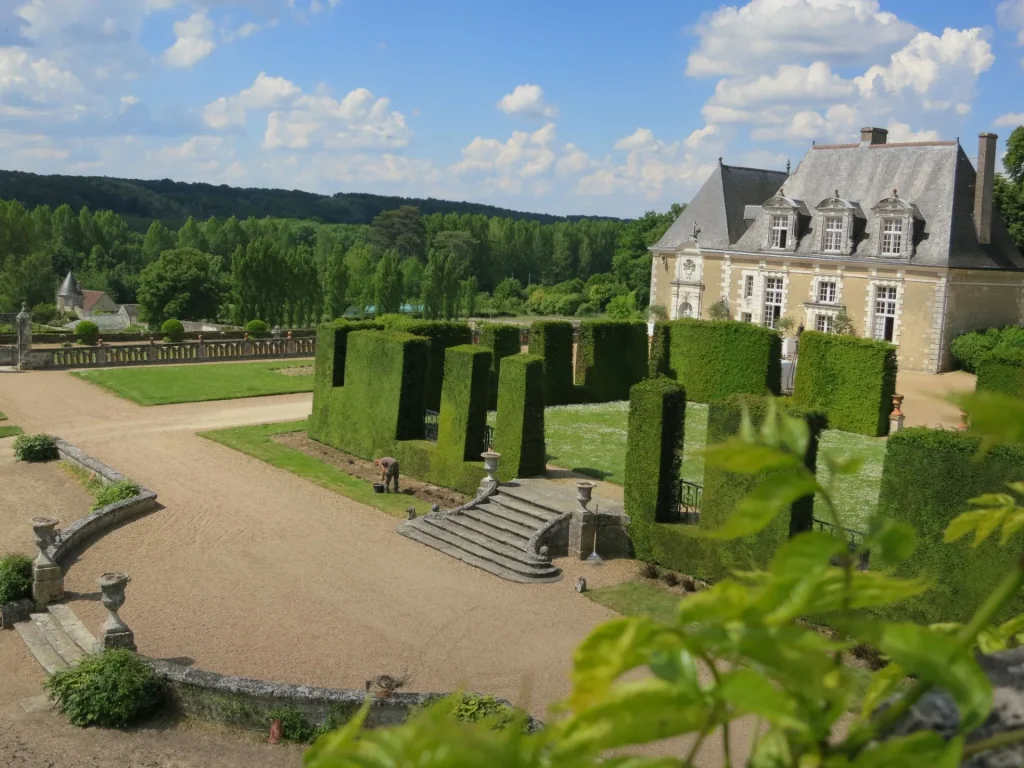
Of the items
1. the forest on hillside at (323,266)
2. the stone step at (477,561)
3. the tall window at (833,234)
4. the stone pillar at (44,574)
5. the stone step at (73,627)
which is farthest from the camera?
the forest on hillside at (323,266)

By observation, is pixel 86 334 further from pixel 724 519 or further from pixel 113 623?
pixel 724 519

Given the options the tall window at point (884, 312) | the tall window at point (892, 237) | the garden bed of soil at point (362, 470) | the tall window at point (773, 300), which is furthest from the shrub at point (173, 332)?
the tall window at point (892, 237)

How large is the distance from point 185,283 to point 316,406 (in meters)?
38.4

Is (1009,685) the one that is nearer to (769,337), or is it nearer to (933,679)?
(933,679)

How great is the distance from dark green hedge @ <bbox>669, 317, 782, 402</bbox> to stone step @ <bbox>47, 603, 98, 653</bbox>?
19.2 m

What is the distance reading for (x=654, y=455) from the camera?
681 inches

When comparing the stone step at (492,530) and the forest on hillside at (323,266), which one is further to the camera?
the forest on hillside at (323,266)

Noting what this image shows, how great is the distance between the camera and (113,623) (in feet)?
43.4

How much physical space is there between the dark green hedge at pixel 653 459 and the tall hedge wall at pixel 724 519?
0.36 meters

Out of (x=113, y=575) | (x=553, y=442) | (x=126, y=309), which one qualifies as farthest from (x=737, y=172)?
(x=126, y=309)

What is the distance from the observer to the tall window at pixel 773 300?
43.4 meters

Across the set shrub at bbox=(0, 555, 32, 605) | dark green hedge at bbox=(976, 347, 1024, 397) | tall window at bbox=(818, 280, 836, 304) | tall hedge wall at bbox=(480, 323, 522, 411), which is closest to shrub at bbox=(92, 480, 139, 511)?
shrub at bbox=(0, 555, 32, 605)

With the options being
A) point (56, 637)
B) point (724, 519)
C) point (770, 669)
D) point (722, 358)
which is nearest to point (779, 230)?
point (722, 358)

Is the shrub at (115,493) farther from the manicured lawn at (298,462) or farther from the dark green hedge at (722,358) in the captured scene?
the dark green hedge at (722,358)
